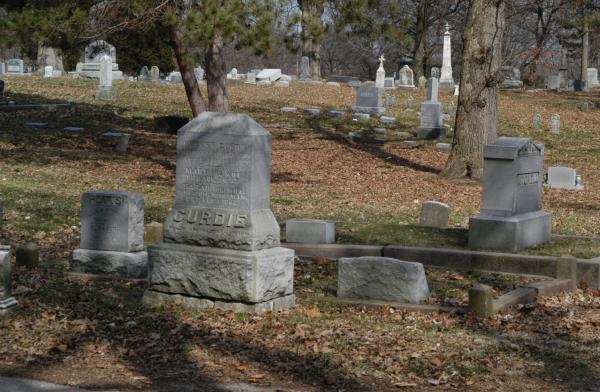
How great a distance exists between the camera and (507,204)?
12.9 meters

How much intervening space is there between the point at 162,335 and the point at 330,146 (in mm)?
17872

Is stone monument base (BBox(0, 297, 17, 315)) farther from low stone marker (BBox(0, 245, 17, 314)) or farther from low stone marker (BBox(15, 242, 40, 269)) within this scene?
low stone marker (BBox(15, 242, 40, 269))

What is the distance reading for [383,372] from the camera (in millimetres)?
8117

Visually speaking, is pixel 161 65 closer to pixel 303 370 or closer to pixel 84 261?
pixel 84 261

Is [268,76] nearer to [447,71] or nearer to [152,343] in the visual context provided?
[447,71]

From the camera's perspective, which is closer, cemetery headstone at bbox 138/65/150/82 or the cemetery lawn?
the cemetery lawn

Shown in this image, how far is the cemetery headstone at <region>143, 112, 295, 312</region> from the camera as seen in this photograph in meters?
9.88

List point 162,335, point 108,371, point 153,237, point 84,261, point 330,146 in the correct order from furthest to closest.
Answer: point 330,146, point 153,237, point 84,261, point 162,335, point 108,371

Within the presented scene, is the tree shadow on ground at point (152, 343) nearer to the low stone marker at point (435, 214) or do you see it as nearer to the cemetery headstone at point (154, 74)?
the low stone marker at point (435, 214)

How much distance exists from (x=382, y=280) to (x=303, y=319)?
1021mm

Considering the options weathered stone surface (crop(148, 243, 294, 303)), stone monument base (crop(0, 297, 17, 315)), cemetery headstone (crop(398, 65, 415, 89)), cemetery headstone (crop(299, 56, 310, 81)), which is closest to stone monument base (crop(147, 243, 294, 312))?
weathered stone surface (crop(148, 243, 294, 303))

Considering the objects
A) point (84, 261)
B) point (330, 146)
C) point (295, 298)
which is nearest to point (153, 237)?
point (84, 261)

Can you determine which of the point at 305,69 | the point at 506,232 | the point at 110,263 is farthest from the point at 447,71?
the point at 110,263

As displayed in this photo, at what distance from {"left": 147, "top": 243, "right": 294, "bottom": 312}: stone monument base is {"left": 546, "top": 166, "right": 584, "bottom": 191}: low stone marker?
491 inches
